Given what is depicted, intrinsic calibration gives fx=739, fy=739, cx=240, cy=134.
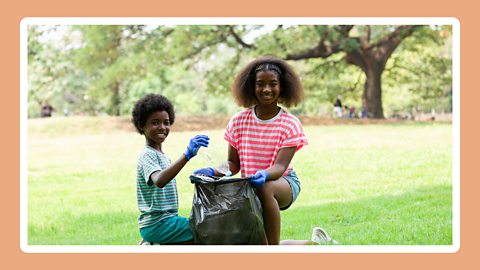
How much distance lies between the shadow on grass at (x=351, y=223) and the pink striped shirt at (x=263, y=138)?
1317 millimetres

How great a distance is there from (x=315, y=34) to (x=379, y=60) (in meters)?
1.93

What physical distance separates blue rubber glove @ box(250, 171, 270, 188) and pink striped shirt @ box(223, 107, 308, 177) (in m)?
0.31

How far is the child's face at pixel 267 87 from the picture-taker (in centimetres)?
469

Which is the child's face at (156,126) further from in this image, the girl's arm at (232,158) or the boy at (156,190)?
the girl's arm at (232,158)

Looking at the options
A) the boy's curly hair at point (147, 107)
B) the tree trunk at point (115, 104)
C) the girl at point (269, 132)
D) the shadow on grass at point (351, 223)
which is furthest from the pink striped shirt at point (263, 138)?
the tree trunk at point (115, 104)

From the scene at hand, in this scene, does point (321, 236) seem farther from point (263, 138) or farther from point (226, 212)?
point (226, 212)

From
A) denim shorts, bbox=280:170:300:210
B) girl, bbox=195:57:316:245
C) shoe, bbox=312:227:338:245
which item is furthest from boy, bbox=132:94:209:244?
shoe, bbox=312:227:338:245

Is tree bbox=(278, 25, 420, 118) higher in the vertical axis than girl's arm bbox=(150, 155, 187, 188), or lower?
higher

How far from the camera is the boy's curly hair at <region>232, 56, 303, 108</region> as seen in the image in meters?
4.79

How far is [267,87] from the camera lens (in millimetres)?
4691

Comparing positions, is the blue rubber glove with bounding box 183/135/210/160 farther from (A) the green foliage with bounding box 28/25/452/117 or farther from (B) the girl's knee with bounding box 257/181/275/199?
(A) the green foliage with bounding box 28/25/452/117

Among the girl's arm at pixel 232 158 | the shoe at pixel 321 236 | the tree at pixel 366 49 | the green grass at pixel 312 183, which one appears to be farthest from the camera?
the tree at pixel 366 49

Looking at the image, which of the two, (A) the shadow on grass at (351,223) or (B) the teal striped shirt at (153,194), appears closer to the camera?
(B) the teal striped shirt at (153,194)

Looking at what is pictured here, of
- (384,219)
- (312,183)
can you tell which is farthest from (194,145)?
(312,183)
